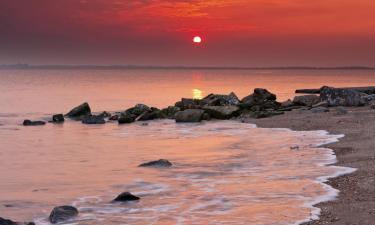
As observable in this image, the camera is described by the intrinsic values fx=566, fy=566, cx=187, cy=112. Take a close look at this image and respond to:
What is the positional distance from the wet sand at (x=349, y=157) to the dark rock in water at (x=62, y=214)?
16.2 ft

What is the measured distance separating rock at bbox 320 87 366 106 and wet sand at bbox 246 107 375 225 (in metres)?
4.71

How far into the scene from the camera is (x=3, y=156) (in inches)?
888

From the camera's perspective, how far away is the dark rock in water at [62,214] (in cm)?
1168

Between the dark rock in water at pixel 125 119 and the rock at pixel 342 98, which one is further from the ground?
the rock at pixel 342 98

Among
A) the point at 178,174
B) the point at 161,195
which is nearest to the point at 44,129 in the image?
the point at 178,174

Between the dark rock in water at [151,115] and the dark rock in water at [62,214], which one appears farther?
the dark rock in water at [151,115]

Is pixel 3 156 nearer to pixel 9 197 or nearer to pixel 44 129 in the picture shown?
pixel 9 197

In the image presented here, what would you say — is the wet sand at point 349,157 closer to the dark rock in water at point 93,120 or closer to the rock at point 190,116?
the rock at point 190,116

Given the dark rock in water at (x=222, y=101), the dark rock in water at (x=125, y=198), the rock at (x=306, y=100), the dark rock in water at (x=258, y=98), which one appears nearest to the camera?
the dark rock in water at (x=125, y=198)

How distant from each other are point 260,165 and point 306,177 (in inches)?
112

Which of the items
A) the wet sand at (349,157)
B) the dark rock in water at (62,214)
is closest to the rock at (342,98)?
the wet sand at (349,157)

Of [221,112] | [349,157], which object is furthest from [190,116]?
[349,157]

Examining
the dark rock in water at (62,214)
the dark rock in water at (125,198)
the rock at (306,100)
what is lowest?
the dark rock in water at (62,214)

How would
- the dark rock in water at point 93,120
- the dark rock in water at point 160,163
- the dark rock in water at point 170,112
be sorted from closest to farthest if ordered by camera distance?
1. the dark rock in water at point 160,163
2. the dark rock in water at point 93,120
3. the dark rock in water at point 170,112
